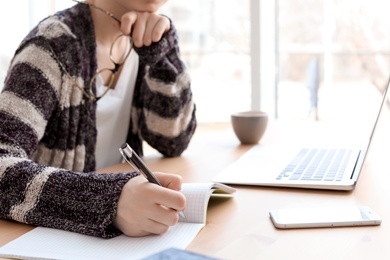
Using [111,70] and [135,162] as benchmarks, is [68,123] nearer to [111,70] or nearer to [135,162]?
[111,70]

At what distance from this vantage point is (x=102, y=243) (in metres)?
0.71

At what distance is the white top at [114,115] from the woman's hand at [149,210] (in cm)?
56

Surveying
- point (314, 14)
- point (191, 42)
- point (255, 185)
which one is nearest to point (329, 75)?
point (314, 14)

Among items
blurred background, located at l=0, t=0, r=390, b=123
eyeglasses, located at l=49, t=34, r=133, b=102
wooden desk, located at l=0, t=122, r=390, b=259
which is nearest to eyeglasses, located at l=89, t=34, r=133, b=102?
eyeglasses, located at l=49, t=34, r=133, b=102

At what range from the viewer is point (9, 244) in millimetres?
719

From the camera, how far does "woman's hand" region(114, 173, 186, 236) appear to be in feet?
2.38

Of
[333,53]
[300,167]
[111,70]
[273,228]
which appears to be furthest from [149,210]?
[333,53]

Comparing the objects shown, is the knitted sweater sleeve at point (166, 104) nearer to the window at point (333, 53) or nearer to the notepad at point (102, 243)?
the notepad at point (102, 243)

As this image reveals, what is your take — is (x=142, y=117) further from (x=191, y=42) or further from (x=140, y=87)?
(x=191, y=42)

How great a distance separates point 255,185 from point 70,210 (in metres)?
0.35

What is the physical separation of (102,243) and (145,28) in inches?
24.3

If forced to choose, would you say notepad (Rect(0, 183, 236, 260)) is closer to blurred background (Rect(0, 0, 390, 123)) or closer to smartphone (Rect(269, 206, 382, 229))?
smartphone (Rect(269, 206, 382, 229))

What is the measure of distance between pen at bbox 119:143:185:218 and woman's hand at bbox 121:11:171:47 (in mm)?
496

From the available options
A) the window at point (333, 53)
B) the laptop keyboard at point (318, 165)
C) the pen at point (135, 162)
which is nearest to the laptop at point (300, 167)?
the laptop keyboard at point (318, 165)
